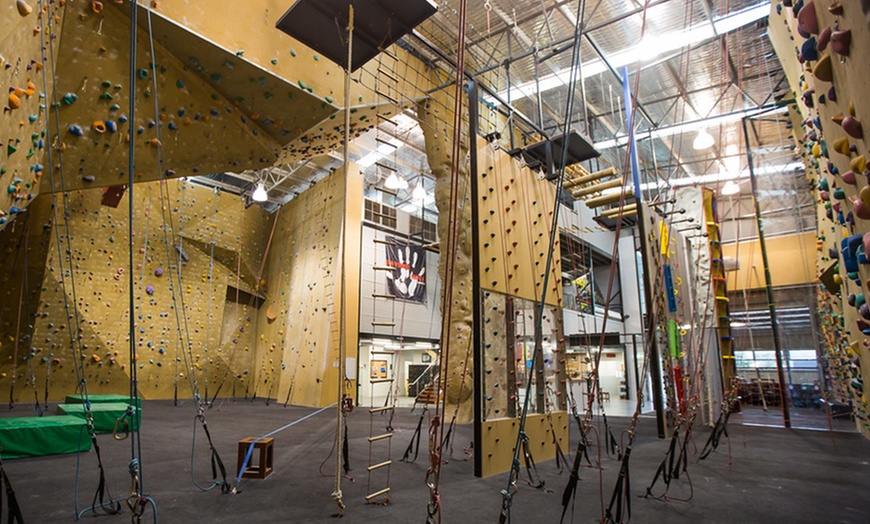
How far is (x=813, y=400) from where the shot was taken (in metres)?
10.7

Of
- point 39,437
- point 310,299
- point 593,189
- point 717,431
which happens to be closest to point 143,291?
point 310,299

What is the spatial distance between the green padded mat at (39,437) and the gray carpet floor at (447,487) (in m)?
0.12

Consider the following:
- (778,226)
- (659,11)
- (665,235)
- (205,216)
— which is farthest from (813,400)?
(205,216)

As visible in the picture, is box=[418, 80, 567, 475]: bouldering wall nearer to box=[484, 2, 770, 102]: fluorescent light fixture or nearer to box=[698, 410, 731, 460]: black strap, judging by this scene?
box=[698, 410, 731, 460]: black strap

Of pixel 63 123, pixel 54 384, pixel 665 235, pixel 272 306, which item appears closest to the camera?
pixel 63 123

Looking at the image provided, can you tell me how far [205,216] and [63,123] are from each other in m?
7.92

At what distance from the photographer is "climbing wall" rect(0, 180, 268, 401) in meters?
7.78

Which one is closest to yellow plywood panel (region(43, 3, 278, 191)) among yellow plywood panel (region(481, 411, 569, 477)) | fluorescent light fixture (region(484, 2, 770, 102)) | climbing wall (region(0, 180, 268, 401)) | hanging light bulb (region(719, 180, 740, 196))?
climbing wall (region(0, 180, 268, 401))

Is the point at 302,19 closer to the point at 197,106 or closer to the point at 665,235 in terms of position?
the point at 197,106

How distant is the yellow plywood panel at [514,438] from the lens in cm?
346

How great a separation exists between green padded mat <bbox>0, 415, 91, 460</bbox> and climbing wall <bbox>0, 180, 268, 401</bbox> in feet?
9.71

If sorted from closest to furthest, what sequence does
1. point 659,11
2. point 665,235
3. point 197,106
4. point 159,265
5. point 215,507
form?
1. point 215,507
2. point 197,106
3. point 659,11
4. point 665,235
5. point 159,265

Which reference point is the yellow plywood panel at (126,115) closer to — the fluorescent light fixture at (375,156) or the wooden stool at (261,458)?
the wooden stool at (261,458)

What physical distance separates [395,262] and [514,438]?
793cm
